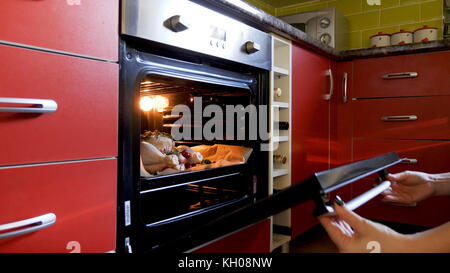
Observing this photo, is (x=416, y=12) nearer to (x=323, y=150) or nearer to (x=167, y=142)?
(x=323, y=150)

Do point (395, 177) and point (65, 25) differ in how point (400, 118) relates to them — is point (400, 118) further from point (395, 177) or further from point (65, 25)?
point (65, 25)

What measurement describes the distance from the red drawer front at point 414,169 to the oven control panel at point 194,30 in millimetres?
995

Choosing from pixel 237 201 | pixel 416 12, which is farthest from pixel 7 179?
pixel 416 12

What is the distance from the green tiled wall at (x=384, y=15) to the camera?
2305mm

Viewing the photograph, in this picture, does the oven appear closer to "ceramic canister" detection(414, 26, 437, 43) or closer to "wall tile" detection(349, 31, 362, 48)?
"ceramic canister" detection(414, 26, 437, 43)

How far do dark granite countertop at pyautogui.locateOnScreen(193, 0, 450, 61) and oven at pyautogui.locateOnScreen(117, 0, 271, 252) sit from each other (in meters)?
0.03

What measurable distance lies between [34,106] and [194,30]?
52 cm

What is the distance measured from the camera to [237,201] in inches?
48.4

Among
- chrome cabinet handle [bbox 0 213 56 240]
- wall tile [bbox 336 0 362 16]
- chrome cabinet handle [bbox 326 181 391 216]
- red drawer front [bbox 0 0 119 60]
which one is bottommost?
chrome cabinet handle [bbox 0 213 56 240]

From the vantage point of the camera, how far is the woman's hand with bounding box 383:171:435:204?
83 centimetres

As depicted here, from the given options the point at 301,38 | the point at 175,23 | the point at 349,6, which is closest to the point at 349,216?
the point at 175,23

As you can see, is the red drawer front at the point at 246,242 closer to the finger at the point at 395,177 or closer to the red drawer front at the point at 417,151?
the finger at the point at 395,177

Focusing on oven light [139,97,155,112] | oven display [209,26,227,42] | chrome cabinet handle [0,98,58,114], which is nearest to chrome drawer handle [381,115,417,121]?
oven display [209,26,227,42]

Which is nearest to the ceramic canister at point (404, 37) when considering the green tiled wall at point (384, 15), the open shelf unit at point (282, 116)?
the green tiled wall at point (384, 15)
